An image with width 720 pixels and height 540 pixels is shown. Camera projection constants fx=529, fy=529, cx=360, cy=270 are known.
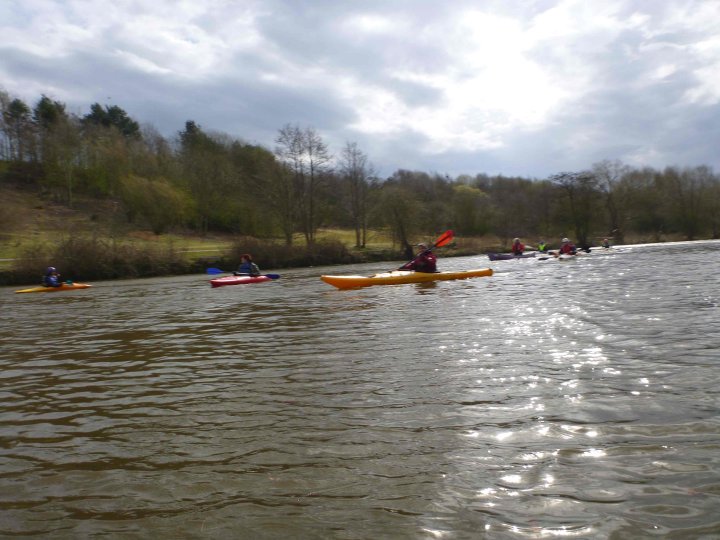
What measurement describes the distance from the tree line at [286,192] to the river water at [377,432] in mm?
33664

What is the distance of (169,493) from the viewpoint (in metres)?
3.18

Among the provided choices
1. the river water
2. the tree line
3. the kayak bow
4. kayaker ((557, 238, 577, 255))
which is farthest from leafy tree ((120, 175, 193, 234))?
the river water

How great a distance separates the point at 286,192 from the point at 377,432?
128 feet

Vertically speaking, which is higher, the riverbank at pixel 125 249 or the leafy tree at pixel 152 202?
the leafy tree at pixel 152 202

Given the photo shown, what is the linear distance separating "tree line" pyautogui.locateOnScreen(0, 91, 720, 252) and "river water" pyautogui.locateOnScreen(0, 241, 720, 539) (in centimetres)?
3366

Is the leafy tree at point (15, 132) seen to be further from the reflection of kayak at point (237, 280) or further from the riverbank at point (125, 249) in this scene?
the reflection of kayak at point (237, 280)

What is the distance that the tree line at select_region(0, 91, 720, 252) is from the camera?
43312 millimetres

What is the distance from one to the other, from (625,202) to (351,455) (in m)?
61.6

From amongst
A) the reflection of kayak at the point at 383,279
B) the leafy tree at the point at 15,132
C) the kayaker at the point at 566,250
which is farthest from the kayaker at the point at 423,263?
the leafy tree at the point at 15,132

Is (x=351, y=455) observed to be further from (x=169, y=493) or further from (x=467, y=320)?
(x=467, y=320)

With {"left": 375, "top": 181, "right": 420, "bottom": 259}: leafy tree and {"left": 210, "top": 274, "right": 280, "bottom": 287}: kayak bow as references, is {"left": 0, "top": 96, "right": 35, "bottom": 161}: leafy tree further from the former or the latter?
{"left": 210, "top": 274, "right": 280, "bottom": 287}: kayak bow

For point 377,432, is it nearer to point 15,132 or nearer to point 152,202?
point 152,202

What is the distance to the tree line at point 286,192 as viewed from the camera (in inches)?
1705

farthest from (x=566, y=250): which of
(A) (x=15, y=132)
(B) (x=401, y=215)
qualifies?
(A) (x=15, y=132)
